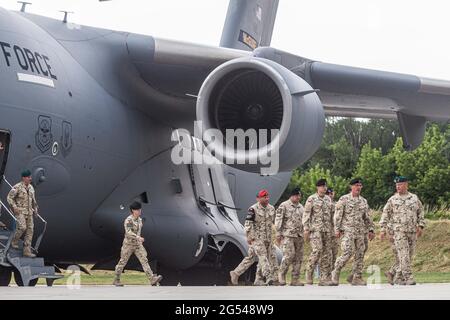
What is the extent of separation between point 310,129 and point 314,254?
1478mm

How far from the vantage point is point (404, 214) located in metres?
11.2

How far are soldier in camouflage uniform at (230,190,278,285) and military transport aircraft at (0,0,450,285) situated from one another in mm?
504

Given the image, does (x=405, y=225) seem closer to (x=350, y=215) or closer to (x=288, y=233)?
(x=350, y=215)

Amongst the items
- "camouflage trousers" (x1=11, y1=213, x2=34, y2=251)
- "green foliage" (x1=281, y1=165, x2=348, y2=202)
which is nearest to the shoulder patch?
"camouflage trousers" (x1=11, y1=213, x2=34, y2=251)

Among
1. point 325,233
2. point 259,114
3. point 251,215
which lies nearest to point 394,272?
point 325,233

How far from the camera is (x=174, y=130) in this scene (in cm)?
1430

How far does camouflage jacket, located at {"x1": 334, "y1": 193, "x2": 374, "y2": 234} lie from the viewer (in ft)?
37.6

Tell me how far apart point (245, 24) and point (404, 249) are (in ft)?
20.4

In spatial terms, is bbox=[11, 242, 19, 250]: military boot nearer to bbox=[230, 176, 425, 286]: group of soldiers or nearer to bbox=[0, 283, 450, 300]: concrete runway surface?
bbox=[0, 283, 450, 300]: concrete runway surface

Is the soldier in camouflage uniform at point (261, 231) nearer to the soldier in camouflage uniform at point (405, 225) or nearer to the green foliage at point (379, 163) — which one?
the soldier in camouflage uniform at point (405, 225)

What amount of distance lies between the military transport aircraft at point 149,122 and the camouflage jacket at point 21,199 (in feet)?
1.04

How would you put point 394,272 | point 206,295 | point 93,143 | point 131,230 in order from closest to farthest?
point 206,295, point 394,272, point 131,230, point 93,143
